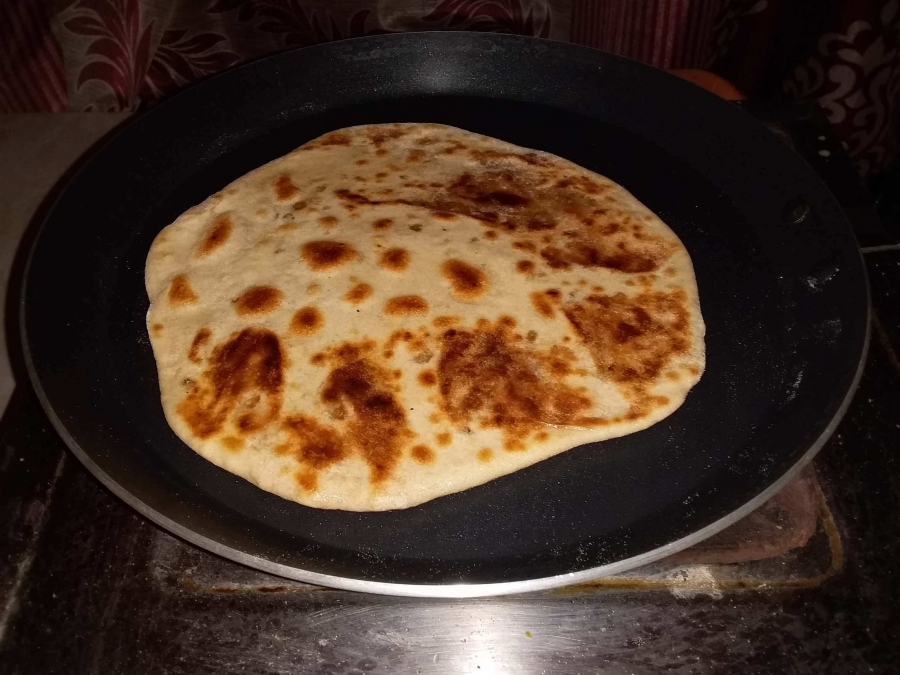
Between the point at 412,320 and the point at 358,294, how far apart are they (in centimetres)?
10

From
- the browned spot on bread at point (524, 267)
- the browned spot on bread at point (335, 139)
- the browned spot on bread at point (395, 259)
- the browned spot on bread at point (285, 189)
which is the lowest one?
the browned spot on bread at point (524, 267)

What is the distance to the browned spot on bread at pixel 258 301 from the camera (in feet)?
3.77

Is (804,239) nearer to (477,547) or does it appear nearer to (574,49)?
(574,49)

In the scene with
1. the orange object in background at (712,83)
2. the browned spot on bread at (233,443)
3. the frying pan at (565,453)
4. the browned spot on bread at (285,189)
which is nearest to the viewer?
the frying pan at (565,453)

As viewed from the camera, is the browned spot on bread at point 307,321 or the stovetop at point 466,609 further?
the browned spot on bread at point 307,321

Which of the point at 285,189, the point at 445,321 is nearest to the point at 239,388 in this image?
the point at 445,321

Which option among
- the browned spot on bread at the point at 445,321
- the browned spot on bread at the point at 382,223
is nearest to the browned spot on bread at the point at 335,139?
the browned spot on bread at the point at 382,223

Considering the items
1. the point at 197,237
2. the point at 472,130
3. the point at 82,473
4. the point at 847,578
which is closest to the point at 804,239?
the point at 847,578

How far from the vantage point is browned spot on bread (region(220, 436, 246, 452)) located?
3.29 ft

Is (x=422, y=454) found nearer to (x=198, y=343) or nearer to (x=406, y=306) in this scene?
(x=406, y=306)

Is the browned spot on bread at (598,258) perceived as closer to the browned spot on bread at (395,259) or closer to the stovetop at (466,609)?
the browned spot on bread at (395,259)

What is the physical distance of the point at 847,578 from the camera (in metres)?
0.96

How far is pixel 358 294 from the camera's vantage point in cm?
116

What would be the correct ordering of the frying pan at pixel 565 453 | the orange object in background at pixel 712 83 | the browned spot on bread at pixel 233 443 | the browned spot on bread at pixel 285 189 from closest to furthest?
the frying pan at pixel 565 453, the browned spot on bread at pixel 233 443, the browned spot on bread at pixel 285 189, the orange object in background at pixel 712 83
